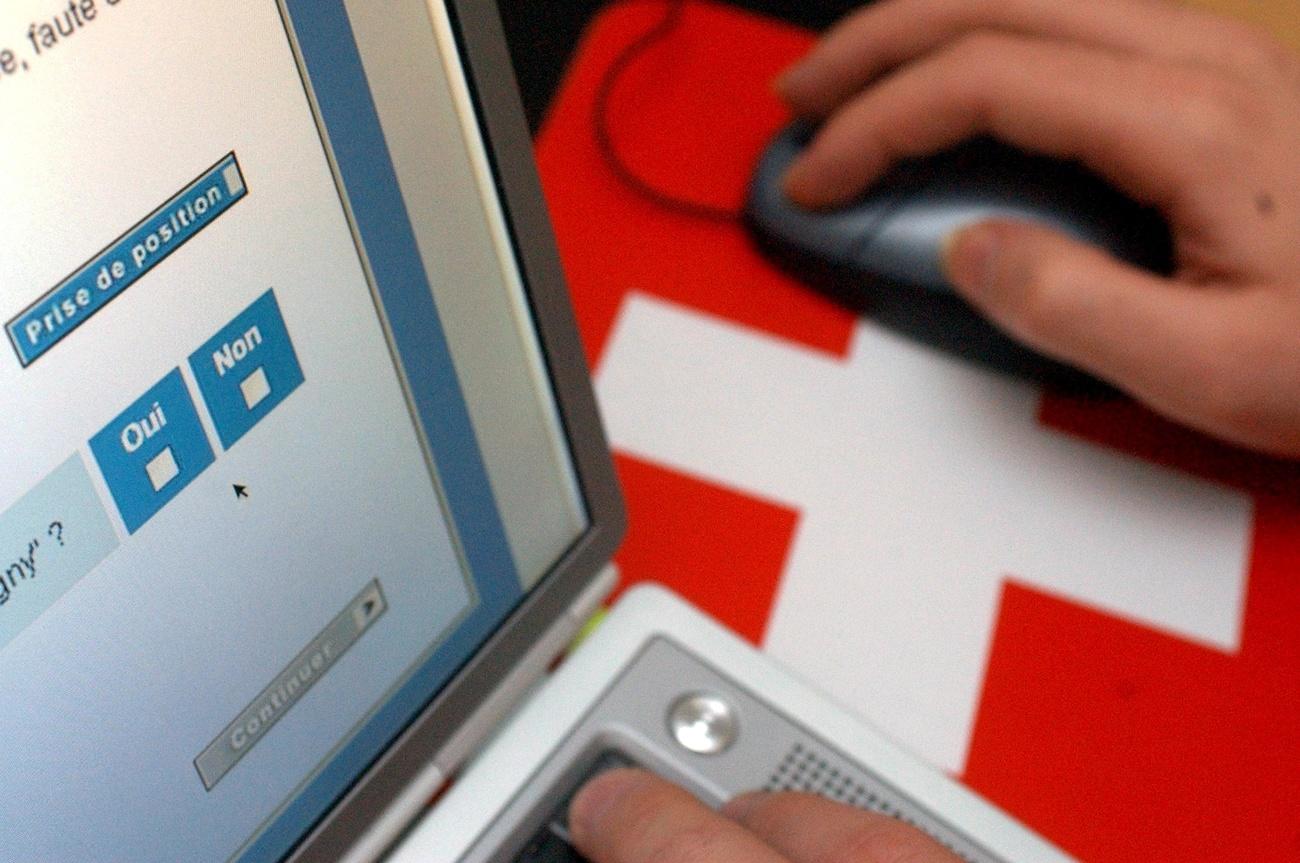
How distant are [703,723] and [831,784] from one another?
0.05 metres

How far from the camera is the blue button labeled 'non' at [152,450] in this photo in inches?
10.2

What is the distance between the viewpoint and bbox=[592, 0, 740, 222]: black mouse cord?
0.63m

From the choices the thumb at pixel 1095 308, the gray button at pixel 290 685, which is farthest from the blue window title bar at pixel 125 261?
the thumb at pixel 1095 308

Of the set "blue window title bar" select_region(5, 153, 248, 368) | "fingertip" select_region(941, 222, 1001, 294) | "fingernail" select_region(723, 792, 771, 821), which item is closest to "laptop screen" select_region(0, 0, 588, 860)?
"blue window title bar" select_region(5, 153, 248, 368)

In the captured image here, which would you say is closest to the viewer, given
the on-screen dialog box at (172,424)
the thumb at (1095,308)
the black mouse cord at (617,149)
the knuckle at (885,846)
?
the on-screen dialog box at (172,424)

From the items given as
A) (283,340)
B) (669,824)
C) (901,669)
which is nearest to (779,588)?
(901,669)

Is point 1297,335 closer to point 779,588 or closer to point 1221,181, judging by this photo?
point 1221,181

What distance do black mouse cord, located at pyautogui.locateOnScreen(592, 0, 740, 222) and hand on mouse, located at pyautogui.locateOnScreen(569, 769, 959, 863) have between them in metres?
0.33

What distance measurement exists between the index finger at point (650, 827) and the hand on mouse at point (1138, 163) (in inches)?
10.1

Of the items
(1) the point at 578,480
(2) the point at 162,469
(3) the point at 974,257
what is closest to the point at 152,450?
(2) the point at 162,469

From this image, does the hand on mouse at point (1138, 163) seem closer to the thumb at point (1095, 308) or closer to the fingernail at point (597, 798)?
the thumb at point (1095, 308)

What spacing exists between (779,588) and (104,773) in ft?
1.01

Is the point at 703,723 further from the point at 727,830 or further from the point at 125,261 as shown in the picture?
the point at 125,261

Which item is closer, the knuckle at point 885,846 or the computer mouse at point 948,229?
the knuckle at point 885,846
